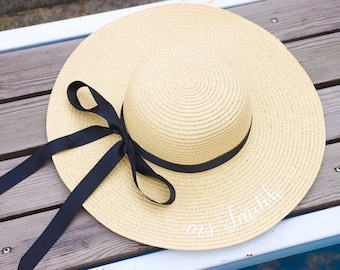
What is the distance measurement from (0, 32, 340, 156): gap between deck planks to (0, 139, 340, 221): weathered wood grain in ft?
0.25

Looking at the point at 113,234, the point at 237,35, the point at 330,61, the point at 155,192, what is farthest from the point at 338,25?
the point at 113,234

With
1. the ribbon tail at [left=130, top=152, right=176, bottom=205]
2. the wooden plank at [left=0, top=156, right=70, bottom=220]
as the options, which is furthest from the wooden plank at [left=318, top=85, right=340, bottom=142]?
the wooden plank at [left=0, top=156, right=70, bottom=220]

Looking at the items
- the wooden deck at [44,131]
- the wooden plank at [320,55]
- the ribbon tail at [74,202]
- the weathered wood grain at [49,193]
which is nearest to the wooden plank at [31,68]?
the wooden deck at [44,131]

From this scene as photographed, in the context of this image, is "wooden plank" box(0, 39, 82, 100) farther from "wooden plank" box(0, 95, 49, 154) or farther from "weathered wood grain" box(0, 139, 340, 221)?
"weathered wood grain" box(0, 139, 340, 221)

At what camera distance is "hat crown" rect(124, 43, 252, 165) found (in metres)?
0.98

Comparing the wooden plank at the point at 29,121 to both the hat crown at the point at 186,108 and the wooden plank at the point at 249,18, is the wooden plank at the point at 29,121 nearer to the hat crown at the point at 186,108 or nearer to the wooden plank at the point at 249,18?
the wooden plank at the point at 249,18

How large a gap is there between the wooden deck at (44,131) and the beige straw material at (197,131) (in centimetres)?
6

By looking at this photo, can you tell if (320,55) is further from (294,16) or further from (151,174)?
(151,174)

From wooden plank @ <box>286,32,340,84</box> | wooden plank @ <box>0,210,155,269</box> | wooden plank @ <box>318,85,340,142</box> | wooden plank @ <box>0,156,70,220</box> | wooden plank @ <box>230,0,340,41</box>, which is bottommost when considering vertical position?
wooden plank @ <box>0,210,155,269</box>

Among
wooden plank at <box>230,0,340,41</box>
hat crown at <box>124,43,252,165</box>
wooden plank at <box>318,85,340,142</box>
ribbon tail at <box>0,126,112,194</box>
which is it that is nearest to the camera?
hat crown at <box>124,43,252,165</box>

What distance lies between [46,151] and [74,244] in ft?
0.72

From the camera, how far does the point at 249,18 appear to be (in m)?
1.41

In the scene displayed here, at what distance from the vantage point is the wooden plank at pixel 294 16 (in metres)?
1.39

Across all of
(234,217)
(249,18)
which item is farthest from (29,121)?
(249,18)
